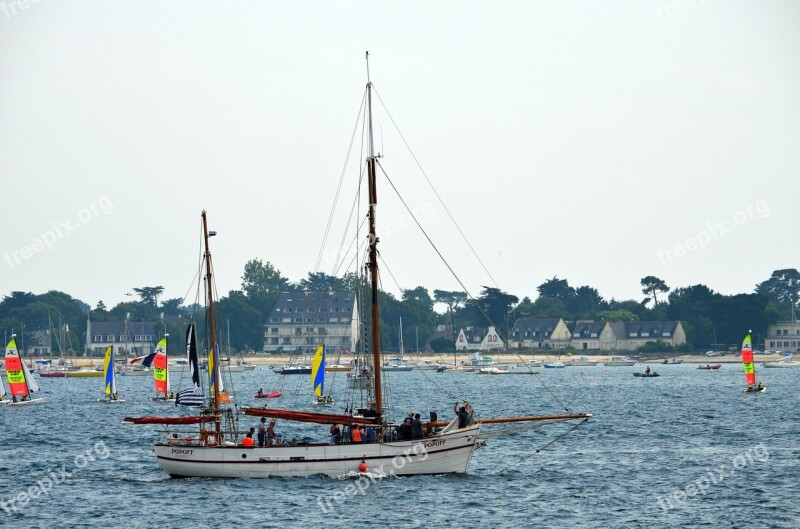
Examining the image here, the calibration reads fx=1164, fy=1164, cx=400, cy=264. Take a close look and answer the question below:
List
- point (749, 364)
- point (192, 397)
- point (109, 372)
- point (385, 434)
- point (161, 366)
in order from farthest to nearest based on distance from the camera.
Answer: point (749, 364), point (109, 372), point (161, 366), point (192, 397), point (385, 434)

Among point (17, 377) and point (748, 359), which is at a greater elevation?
point (17, 377)

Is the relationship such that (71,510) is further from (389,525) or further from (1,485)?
(389,525)

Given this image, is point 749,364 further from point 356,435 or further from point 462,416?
point 356,435

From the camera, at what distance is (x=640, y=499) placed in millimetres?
51812

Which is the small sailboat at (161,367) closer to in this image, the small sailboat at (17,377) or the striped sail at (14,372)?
the small sailboat at (17,377)

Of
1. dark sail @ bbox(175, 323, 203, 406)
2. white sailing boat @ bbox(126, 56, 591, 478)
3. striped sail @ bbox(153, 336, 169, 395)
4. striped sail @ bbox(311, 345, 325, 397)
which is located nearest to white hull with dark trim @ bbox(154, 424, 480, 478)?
white sailing boat @ bbox(126, 56, 591, 478)

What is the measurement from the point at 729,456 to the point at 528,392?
79.1 meters

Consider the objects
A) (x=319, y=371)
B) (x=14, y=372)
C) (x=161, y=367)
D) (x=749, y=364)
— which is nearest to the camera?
(x=319, y=371)

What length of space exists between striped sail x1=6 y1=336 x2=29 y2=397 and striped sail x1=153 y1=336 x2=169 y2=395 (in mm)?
12582

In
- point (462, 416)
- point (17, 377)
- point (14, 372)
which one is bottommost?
point (462, 416)

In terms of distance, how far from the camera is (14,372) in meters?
110

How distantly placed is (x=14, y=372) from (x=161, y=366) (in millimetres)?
13854

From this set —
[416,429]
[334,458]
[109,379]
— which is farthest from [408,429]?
[109,379]

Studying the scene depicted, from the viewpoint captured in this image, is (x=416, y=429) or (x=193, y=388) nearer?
(x=416, y=429)
